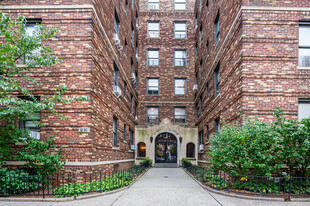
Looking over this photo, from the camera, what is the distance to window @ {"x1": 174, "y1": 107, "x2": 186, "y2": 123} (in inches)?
888

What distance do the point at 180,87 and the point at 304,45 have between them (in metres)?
14.6

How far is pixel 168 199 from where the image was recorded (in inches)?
261

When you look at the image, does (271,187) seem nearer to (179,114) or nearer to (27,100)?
(27,100)

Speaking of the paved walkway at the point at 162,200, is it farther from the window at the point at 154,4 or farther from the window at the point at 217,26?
the window at the point at 154,4

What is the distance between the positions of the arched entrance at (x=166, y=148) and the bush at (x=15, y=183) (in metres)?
15.7

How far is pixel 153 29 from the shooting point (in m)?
23.9

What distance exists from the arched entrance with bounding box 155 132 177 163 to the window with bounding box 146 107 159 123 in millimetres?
1793

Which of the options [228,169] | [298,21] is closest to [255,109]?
[228,169]

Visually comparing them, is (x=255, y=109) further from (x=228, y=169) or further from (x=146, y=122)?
(x=146, y=122)

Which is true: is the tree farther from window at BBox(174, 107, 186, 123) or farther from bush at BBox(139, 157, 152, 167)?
window at BBox(174, 107, 186, 123)

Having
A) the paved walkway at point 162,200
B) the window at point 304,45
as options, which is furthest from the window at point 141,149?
the window at point 304,45

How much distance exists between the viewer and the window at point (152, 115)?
22578 mm

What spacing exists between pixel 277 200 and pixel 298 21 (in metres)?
7.25

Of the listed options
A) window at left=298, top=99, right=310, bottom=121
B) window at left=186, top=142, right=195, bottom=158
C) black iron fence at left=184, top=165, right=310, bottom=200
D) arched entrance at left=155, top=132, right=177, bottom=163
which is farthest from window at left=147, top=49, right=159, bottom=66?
black iron fence at left=184, top=165, right=310, bottom=200
